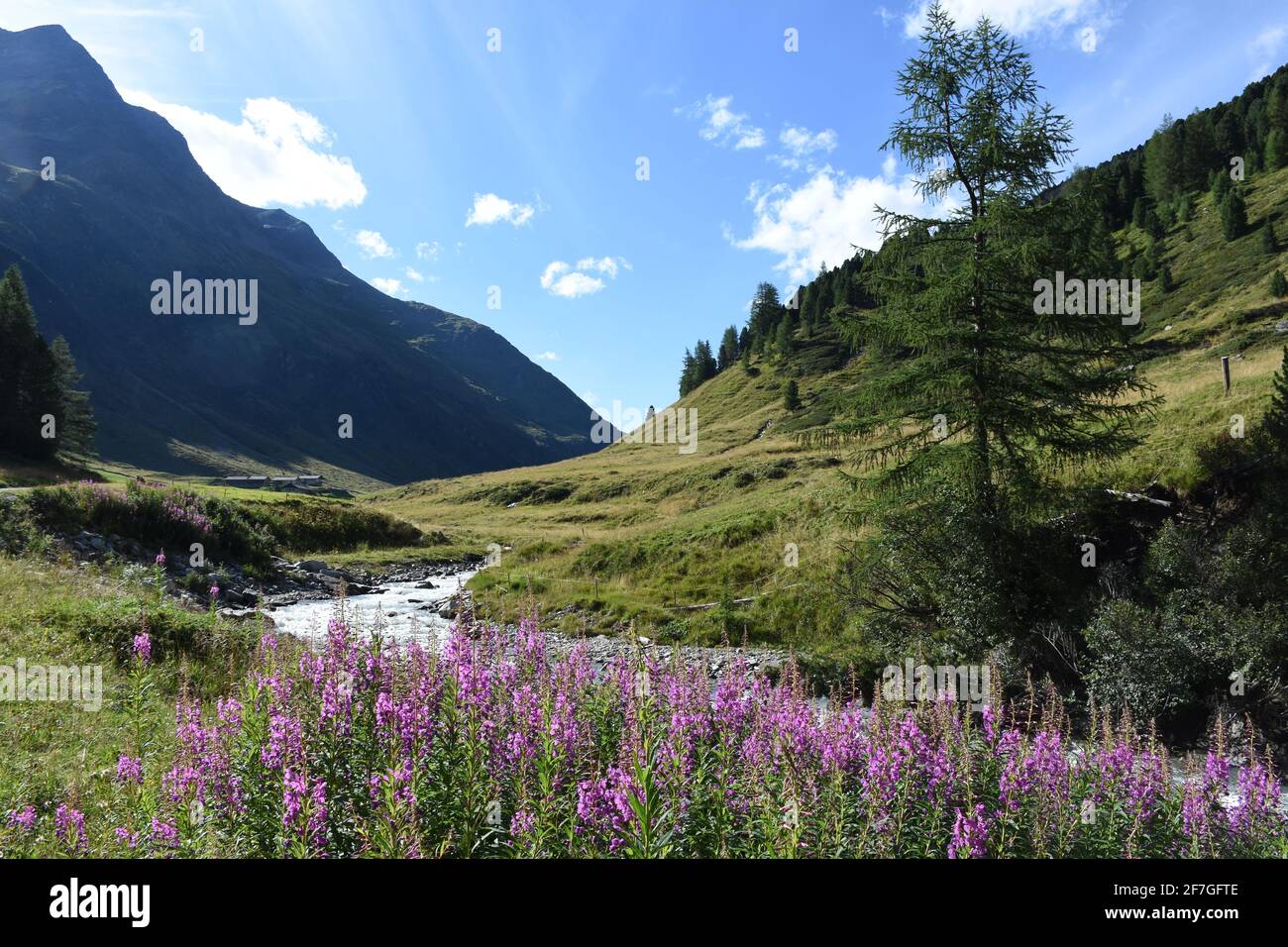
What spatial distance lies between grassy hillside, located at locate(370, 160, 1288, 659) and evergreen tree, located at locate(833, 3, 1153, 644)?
7.22 feet

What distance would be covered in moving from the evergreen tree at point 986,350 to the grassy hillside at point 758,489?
2.20 metres

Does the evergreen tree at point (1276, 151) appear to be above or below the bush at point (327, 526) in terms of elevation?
above

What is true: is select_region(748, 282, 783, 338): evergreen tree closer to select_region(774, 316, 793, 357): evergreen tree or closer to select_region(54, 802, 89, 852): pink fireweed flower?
select_region(774, 316, 793, 357): evergreen tree

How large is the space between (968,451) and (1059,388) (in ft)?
7.57

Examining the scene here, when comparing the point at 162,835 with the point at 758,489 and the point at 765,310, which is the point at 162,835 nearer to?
the point at 758,489

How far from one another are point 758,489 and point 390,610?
29.1m

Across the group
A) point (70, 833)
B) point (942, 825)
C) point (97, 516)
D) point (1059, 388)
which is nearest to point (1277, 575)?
point (1059, 388)

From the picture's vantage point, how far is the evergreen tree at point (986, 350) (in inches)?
524

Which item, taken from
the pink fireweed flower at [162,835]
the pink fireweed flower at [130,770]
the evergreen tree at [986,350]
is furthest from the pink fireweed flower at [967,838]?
the evergreen tree at [986,350]

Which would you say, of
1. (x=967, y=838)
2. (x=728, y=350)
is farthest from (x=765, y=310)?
(x=967, y=838)

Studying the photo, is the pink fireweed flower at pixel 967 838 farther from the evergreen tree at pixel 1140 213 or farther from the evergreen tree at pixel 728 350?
the evergreen tree at pixel 728 350

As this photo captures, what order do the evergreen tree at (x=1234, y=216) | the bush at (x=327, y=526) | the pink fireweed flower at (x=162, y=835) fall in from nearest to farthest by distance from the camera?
the pink fireweed flower at (x=162, y=835) → the bush at (x=327, y=526) → the evergreen tree at (x=1234, y=216)

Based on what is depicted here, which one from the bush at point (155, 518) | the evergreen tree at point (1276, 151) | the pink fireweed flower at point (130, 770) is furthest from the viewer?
Result: the evergreen tree at point (1276, 151)
